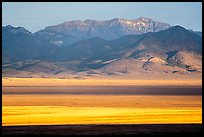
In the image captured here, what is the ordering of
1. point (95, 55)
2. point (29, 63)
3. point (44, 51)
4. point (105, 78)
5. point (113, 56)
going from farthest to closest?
point (44, 51), point (95, 55), point (113, 56), point (29, 63), point (105, 78)

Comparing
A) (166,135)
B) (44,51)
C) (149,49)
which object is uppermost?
(166,135)

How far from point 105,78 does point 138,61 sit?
16.2 meters

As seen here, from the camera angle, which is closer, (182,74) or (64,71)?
(182,74)

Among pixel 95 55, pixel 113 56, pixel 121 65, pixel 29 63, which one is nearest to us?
pixel 121 65

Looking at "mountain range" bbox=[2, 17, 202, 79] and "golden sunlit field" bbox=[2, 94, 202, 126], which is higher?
"golden sunlit field" bbox=[2, 94, 202, 126]

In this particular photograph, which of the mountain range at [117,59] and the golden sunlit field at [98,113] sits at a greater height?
the golden sunlit field at [98,113]

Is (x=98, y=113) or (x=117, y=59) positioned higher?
(x=98, y=113)

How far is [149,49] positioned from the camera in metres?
139

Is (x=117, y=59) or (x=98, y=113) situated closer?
(x=98, y=113)

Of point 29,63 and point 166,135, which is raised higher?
point 166,135

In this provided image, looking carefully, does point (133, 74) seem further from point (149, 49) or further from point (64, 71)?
point (149, 49)

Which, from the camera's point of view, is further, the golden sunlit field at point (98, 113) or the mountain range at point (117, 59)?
the mountain range at point (117, 59)

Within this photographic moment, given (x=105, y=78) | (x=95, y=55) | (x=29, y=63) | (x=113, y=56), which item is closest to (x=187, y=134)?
(x=105, y=78)

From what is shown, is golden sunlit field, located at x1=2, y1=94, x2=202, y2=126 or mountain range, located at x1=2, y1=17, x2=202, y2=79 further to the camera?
mountain range, located at x1=2, y1=17, x2=202, y2=79
